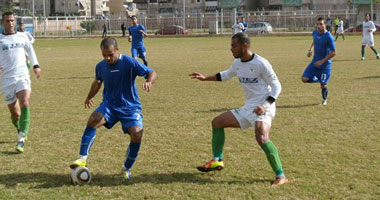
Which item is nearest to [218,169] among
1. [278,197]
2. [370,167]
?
[278,197]

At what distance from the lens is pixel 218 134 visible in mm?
6316

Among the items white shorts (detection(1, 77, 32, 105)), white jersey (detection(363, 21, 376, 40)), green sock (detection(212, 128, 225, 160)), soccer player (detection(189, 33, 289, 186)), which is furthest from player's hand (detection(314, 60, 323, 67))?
white jersey (detection(363, 21, 376, 40))

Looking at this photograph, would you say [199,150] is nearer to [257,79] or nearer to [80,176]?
[257,79]

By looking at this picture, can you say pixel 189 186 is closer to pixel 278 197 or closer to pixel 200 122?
pixel 278 197

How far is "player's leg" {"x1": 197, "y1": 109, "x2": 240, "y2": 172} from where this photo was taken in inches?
244

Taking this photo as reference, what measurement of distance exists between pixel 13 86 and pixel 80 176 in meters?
2.78

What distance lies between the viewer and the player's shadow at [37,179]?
19.8ft

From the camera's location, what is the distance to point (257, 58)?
6.03 meters

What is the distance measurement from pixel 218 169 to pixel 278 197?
117 centimetres

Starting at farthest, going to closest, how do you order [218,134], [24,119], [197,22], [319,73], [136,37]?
[197,22] → [136,37] → [319,73] → [24,119] → [218,134]

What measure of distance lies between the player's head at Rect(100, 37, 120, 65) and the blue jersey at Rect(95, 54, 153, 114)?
6.2 inches

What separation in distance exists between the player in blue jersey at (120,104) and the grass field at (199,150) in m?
0.46

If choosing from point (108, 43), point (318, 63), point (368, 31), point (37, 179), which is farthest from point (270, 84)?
point (368, 31)

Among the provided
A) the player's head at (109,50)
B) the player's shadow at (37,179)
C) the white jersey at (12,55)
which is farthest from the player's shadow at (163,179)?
the white jersey at (12,55)
